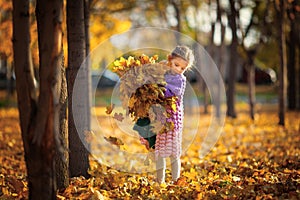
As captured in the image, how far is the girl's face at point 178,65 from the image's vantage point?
5.65 meters

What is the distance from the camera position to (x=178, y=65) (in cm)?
570

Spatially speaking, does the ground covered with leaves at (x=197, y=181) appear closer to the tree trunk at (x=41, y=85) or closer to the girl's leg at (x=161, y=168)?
the girl's leg at (x=161, y=168)

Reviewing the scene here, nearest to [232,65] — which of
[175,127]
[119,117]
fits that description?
[175,127]

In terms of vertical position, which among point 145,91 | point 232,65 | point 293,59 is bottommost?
point 145,91

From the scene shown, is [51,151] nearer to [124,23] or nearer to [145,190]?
[145,190]

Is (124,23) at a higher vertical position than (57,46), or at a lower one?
higher

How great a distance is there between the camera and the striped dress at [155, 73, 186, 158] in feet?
18.5

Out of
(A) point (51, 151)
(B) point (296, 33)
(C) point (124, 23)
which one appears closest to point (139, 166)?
(A) point (51, 151)

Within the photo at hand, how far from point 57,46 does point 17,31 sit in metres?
0.38

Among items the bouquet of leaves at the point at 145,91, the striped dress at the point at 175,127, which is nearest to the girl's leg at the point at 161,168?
the striped dress at the point at 175,127

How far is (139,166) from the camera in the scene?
766 centimetres

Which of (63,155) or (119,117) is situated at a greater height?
(119,117)

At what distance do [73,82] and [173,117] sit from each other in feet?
4.78

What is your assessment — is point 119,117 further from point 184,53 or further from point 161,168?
point 184,53
